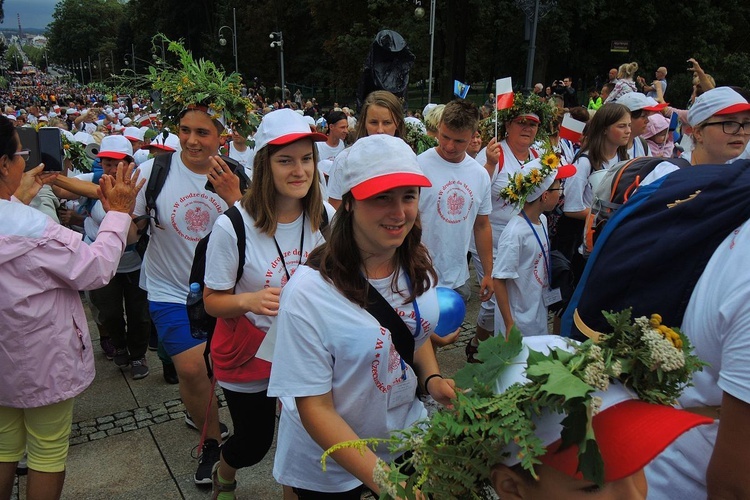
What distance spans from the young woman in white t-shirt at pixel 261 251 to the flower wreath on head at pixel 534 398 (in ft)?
5.38

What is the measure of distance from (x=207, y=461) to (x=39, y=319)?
1539mm

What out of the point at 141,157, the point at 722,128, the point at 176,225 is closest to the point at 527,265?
the point at 722,128

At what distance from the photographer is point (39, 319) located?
2.85 meters

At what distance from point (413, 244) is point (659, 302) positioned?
3.29 ft

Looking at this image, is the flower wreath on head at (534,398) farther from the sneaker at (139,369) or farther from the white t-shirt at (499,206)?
the sneaker at (139,369)

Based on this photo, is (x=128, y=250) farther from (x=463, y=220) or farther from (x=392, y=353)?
(x=392, y=353)

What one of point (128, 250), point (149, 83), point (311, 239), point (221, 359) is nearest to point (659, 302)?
point (311, 239)

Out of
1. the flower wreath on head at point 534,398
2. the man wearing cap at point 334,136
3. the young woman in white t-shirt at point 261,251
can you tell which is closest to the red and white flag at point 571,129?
the man wearing cap at point 334,136

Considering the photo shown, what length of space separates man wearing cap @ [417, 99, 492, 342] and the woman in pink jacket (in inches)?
92.4

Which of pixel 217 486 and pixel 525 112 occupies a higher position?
pixel 525 112

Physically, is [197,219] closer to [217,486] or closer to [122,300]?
[217,486]

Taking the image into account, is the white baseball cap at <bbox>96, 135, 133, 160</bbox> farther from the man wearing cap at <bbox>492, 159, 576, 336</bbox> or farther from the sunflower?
the sunflower

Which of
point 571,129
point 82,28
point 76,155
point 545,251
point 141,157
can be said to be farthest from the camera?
point 82,28

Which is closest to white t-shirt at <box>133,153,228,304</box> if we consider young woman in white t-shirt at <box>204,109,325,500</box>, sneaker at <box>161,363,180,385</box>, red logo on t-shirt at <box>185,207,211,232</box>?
red logo on t-shirt at <box>185,207,211,232</box>
